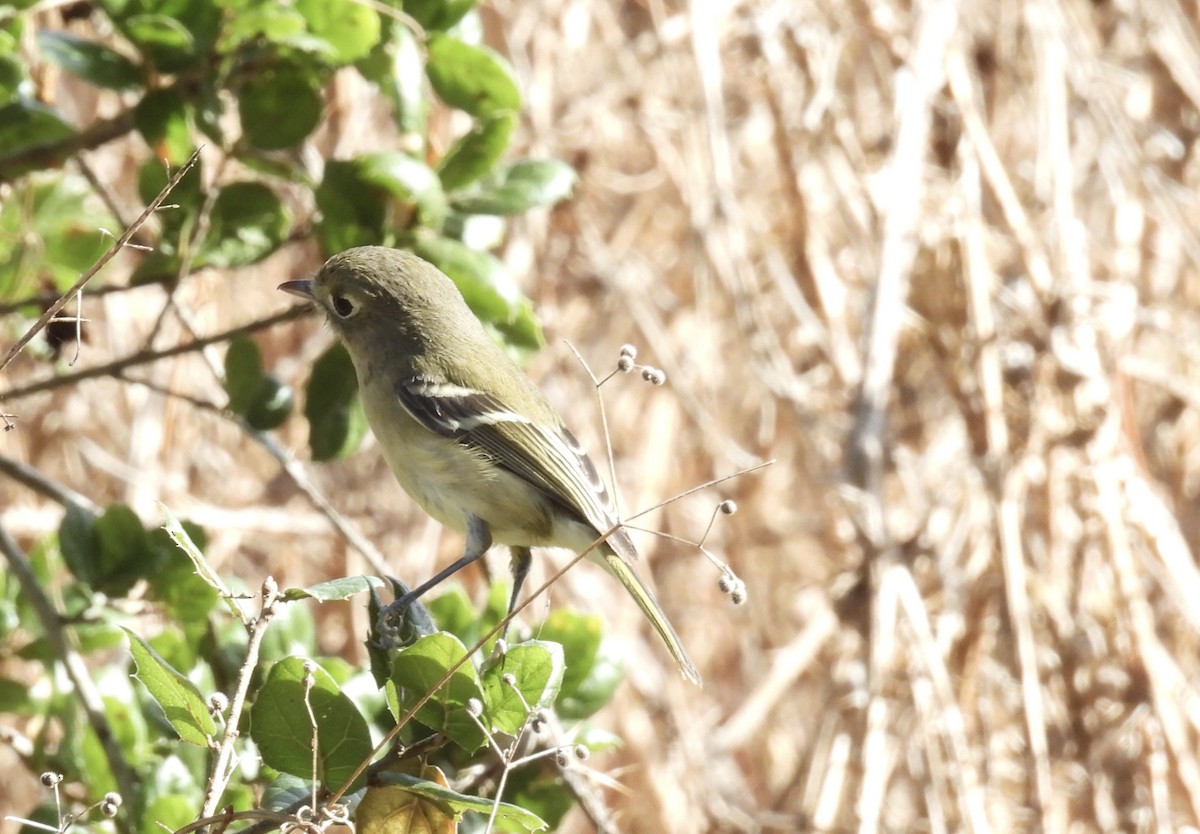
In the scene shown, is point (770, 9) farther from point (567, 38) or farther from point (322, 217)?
point (322, 217)

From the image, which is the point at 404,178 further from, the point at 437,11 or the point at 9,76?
the point at 9,76

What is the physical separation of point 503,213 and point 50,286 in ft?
3.30

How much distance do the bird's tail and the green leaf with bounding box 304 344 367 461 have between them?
475 millimetres

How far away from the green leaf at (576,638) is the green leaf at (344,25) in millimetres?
923

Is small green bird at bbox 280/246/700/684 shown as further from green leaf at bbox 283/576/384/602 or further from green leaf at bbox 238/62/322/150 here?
green leaf at bbox 283/576/384/602

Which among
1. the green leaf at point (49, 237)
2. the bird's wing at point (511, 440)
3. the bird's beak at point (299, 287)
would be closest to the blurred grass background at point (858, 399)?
the green leaf at point (49, 237)

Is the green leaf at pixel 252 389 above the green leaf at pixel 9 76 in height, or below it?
below

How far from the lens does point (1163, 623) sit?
3.79 meters

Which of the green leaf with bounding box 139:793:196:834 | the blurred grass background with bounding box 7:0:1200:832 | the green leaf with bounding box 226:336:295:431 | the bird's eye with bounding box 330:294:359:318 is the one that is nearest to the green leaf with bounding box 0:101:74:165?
the green leaf with bounding box 226:336:295:431

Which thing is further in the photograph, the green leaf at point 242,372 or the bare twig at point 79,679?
the green leaf at point 242,372

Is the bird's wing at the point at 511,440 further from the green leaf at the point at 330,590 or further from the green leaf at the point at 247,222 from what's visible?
the green leaf at the point at 330,590

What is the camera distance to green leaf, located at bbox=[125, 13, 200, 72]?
6.93 feet

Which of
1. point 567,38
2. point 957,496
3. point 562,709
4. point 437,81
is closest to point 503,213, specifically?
point 437,81

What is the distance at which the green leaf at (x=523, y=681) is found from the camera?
1.51m
